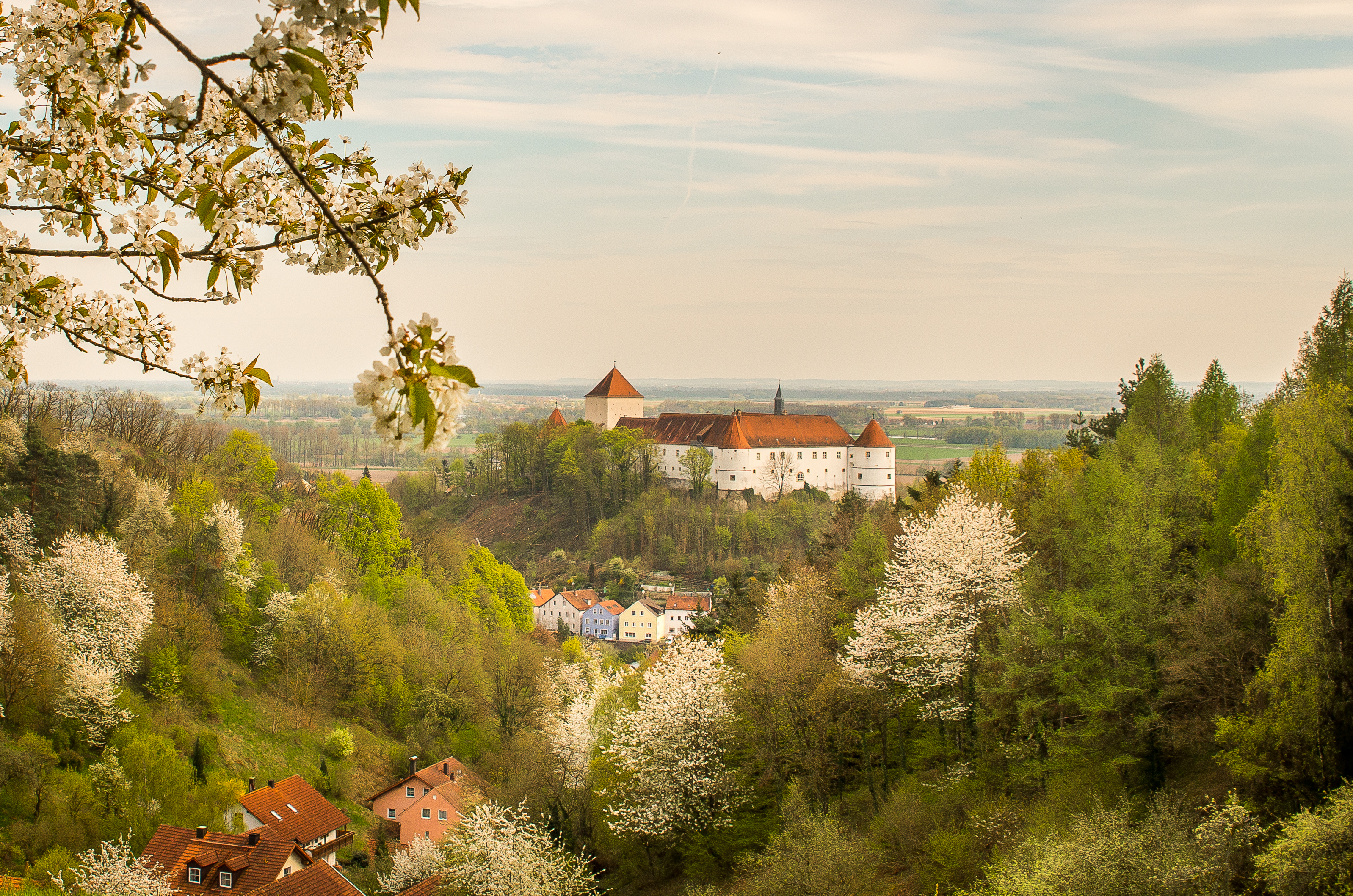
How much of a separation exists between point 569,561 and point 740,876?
54.1 metres

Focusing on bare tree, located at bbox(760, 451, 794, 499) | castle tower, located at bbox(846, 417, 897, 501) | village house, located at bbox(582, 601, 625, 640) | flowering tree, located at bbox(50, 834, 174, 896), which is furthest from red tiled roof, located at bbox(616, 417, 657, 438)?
flowering tree, located at bbox(50, 834, 174, 896)

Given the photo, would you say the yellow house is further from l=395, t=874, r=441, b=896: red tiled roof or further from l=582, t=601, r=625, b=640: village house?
l=395, t=874, r=441, b=896: red tiled roof

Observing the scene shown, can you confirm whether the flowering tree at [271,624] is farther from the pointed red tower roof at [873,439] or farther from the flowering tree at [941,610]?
the pointed red tower roof at [873,439]

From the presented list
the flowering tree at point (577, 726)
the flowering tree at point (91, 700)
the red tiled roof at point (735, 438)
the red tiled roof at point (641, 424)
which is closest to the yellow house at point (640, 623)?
the red tiled roof at point (735, 438)

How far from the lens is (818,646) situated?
1975 centimetres

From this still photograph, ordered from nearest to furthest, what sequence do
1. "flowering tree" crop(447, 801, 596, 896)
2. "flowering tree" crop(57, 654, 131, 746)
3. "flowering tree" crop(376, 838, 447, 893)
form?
"flowering tree" crop(447, 801, 596, 896)
"flowering tree" crop(376, 838, 447, 893)
"flowering tree" crop(57, 654, 131, 746)

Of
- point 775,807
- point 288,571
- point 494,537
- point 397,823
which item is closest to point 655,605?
point 494,537

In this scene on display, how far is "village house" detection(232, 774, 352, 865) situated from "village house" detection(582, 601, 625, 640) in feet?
125

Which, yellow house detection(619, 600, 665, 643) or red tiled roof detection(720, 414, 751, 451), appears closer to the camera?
yellow house detection(619, 600, 665, 643)

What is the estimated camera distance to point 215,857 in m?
19.4

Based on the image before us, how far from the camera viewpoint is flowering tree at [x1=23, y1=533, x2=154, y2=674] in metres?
23.4

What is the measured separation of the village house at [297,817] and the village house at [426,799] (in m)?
1.65

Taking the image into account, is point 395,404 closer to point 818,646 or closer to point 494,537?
point 818,646

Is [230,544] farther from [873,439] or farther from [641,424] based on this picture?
[873,439]
